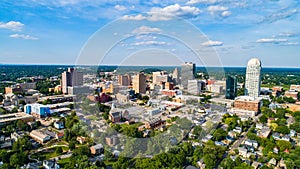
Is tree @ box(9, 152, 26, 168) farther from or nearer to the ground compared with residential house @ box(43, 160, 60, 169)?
farther from the ground

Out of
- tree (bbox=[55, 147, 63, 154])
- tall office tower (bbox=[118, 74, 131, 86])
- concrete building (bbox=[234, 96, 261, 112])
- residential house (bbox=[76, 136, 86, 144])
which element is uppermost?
tall office tower (bbox=[118, 74, 131, 86])

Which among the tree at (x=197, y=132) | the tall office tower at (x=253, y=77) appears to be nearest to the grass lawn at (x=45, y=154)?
the tree at (x=197, y=132)

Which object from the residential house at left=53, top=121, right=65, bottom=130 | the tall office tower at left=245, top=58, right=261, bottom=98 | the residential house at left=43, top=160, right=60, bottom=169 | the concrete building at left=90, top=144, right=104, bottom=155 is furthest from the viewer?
the tall office tower at left=245, top=58, right=261, bottom=98

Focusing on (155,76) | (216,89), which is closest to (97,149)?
(155,76)

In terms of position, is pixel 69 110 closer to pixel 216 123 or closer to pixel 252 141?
pixel 216 123

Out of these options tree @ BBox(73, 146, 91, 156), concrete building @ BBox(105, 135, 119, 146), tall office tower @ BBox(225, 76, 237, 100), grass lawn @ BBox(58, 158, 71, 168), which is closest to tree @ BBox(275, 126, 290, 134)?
tall office tower @ BBox(225, 76, 237, 100)

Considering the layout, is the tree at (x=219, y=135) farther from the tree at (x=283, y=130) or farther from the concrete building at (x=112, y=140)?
the concrete building at (x=112, y=140)

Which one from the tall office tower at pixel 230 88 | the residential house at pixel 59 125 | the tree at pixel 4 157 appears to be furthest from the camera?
the tall office tower at pixel 230 88

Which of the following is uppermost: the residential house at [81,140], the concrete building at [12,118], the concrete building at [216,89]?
the concrete building at [216,89]

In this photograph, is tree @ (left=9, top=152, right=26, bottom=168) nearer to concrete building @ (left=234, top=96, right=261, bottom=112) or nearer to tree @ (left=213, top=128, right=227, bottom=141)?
tree @ (left=213, top=128, right=227, bottom=141)
